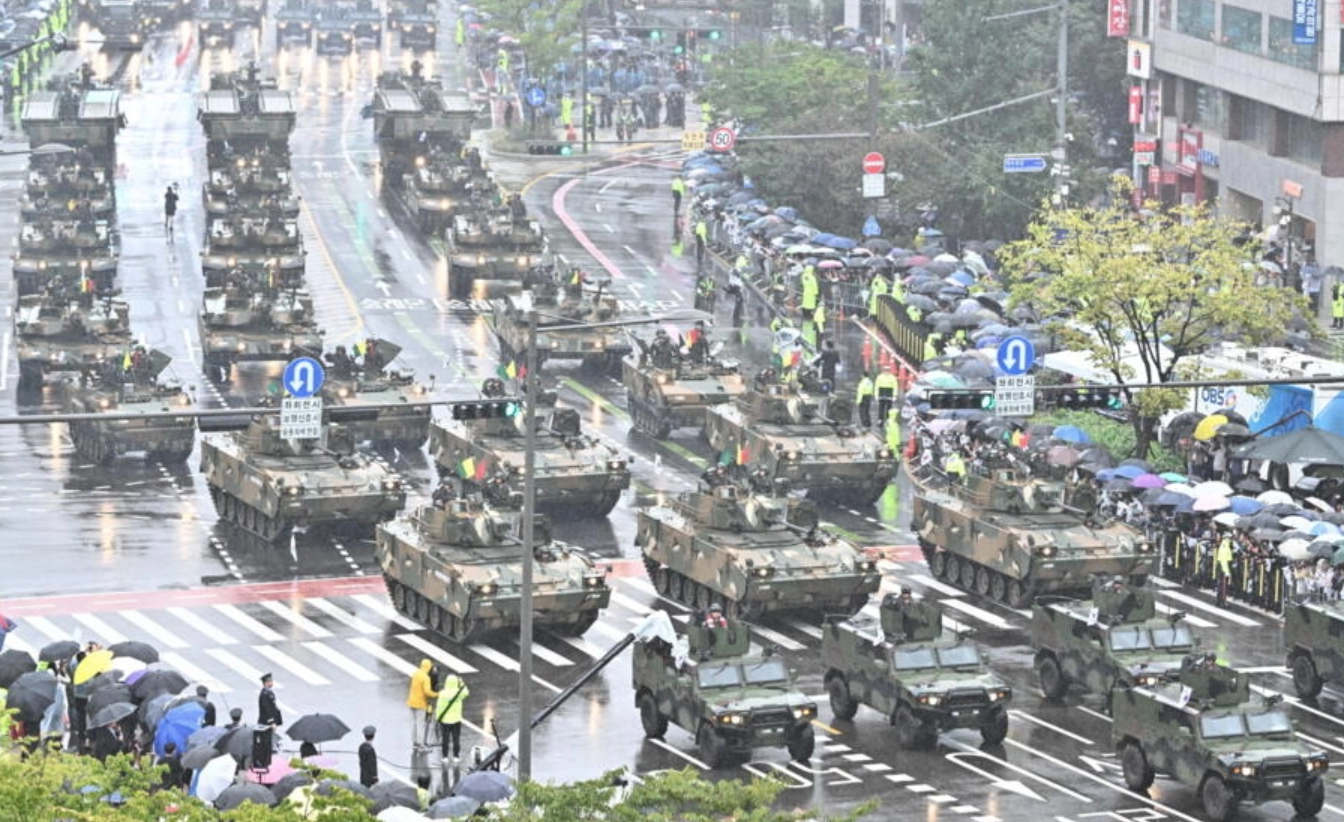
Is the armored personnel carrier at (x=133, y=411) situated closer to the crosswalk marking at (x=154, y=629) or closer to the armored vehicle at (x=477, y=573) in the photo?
the crosswalk marking at (x=154, y=629)

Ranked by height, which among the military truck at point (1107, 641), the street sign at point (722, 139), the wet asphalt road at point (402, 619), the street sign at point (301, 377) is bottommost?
the wet asphalt road at point (402, 619)

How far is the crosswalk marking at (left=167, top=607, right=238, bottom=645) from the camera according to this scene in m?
59.2

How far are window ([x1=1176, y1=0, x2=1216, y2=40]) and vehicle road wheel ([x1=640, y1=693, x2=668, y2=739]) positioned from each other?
62661mm

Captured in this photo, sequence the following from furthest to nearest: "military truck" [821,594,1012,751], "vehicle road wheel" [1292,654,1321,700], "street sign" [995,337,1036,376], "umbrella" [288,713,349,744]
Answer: "street sign" [995,337,1036,376] → "vehicle road wheel" [1292,654,1321,700] → "military truck" [821,594,1012,751] → "umbrella" [288,713,349,744]

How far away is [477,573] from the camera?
5847cm

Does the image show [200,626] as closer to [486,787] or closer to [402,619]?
[402,619]

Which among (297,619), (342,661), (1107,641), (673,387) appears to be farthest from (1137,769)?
(673,387)

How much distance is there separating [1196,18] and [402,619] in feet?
190

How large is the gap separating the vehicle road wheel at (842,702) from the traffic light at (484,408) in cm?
713

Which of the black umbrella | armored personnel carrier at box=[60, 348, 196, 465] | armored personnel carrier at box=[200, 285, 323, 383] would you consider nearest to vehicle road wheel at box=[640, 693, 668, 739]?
the black umbrella

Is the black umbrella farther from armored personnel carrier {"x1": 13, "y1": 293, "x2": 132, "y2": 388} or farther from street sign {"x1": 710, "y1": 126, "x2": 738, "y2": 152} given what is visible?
street sign {"x1": 710, "y1": 126, "x2": 738, "y2": 152}

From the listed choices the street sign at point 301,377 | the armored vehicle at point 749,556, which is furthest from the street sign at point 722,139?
the street sign at point 301,377

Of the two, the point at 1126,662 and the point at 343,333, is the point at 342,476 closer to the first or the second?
the point at 1126,662

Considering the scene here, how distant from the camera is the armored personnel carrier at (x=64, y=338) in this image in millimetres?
84812
